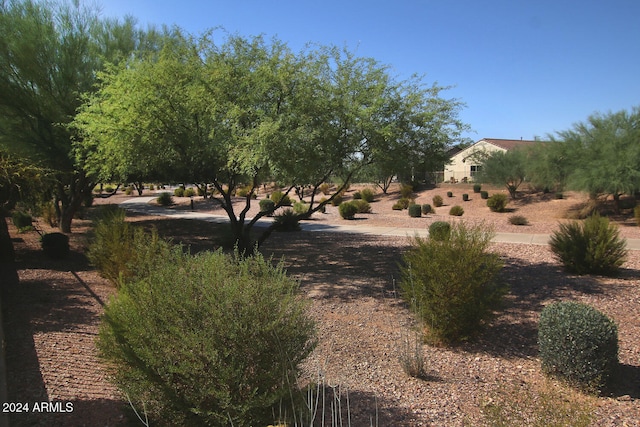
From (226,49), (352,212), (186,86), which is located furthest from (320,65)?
(352,212)

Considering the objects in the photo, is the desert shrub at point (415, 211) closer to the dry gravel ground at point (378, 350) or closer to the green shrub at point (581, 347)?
the dry gravel ground at point (378, 350)

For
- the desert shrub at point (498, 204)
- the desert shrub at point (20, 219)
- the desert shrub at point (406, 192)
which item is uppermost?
the desert shrub at point (406, 192)

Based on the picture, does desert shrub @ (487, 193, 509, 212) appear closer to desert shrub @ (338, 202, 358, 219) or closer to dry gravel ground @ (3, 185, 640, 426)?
desert shrub @ (338, 202, 358, 219)

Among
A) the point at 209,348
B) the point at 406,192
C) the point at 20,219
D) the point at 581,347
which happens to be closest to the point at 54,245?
the point at 20,219

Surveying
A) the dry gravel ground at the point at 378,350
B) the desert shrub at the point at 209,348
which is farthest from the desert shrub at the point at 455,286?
the desert shrub at the point at 209,348

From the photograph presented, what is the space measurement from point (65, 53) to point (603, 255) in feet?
49.0

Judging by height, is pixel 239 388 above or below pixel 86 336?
above

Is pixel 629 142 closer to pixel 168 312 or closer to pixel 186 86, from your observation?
pixel 186 86

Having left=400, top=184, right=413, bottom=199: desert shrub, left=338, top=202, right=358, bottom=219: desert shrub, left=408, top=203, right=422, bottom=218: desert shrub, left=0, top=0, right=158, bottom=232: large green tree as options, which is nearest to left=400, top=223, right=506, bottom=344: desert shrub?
left=0, top=0, right=158, bottom=232: large green tree

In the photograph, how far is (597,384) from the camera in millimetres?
4910

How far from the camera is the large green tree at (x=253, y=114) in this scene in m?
8.68

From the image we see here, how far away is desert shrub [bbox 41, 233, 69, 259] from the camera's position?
12.2 m

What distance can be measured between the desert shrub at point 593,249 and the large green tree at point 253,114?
12.7ft

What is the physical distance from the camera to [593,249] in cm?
985
